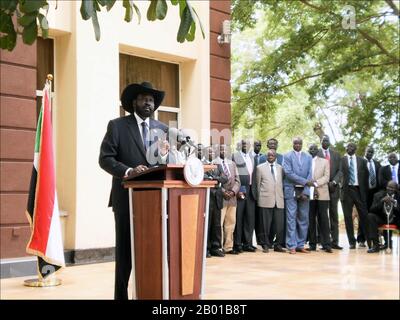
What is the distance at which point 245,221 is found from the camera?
458 inches

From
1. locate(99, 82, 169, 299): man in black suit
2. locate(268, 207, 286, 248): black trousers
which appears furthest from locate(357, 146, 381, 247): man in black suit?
locate(99, 82, 169, 299): man in black suit

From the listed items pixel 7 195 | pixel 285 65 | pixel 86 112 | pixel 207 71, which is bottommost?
pixel 7 195

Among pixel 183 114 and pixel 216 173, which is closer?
pixel 216 173

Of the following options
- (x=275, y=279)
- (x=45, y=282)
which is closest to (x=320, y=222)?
(x=275, y=279)

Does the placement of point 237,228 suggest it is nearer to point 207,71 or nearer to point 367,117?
point 207,71

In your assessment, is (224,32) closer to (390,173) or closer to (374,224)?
(390,173)

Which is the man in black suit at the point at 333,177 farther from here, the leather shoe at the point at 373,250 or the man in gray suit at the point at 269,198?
the man in gray suit at the point at 269,198

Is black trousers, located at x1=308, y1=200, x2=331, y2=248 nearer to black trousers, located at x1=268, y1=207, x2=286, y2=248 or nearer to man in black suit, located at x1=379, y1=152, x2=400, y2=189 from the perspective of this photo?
black trousers, located at x1=268, y1=207, x2=286, y2=248

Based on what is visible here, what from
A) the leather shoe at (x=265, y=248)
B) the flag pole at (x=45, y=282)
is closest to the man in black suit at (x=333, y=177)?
the leather shoe at (x=265, y=248)

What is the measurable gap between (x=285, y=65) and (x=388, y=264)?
8.68m

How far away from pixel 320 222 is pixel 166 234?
7.72 meters

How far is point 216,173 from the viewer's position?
10.9 m

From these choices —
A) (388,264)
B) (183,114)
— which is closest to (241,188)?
(183,114)

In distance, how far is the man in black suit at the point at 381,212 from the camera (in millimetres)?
11500
